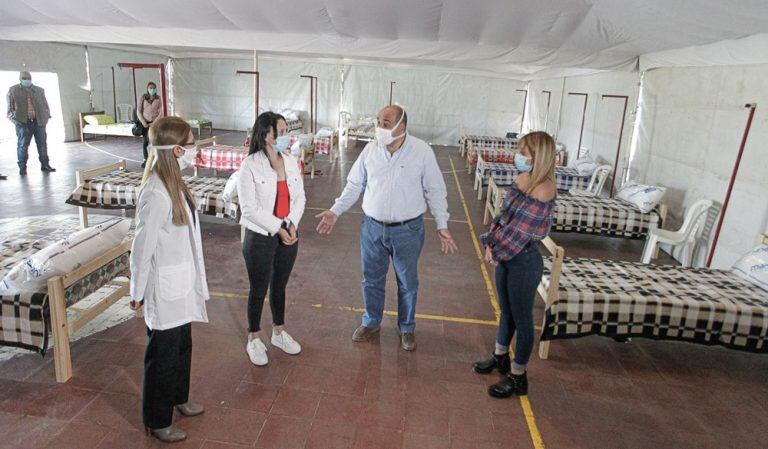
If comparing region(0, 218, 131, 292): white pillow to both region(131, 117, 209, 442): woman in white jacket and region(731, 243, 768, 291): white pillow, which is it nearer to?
→ region(131, 117, 209, 442): woman in white jacket

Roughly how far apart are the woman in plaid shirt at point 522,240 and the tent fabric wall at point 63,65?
39.4 feet

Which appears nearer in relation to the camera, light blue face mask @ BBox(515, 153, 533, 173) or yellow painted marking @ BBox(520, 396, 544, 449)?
yellow painted marking @ BBox(520, 396, 544, 449)

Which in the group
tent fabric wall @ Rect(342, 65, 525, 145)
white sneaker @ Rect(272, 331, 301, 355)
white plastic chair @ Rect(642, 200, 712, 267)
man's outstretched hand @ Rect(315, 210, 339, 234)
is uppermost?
tent fabric wall @ Rect(342, 65, 525, 145)

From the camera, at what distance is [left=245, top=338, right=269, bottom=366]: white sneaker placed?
3076 millimetres

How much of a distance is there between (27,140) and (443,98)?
11.5 m

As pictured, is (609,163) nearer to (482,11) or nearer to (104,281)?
(482,11)

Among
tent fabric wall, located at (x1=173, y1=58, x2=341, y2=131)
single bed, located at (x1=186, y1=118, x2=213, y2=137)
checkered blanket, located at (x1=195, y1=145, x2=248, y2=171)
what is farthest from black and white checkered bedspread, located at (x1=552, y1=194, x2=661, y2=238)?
single bed, located at (x1=186, y1=118, x2=213, y2=137)

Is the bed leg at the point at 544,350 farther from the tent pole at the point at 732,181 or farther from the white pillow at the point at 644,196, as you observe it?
the white pillow at the point at 644,196

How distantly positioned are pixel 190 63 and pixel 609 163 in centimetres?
1469

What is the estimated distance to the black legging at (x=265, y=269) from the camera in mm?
2893

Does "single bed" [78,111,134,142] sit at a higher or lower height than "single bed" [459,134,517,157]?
lower

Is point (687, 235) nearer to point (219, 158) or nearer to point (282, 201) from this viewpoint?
point (282, 201)

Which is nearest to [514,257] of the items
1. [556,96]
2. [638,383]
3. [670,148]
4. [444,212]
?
[444,212]

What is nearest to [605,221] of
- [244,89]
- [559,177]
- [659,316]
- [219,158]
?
[559,177]
